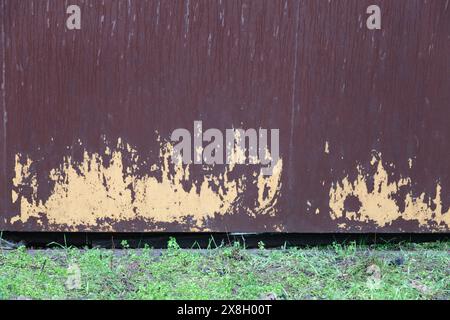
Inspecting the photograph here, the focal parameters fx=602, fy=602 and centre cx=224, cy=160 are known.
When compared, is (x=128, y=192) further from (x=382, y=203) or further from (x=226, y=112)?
(x=382, y=203)

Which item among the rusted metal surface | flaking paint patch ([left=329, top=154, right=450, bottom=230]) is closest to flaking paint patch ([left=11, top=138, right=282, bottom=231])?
the rusted metal surface

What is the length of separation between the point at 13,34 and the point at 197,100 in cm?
106

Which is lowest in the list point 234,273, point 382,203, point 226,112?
point 234,273

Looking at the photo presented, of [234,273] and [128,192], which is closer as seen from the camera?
[234,273]

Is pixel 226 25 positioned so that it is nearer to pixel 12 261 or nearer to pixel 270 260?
pixel 270 260

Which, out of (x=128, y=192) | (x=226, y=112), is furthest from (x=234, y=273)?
(x=226, y=112)

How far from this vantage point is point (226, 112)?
11.0 feet

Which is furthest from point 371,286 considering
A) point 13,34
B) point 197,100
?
point 13,34

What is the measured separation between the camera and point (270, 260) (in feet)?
10.9

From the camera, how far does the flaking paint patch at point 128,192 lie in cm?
337

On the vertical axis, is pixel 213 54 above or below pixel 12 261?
above

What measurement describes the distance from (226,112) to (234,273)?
883mm

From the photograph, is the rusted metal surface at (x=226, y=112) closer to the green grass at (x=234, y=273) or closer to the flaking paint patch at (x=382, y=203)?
the flaking paint patch at (x=382, y=203)

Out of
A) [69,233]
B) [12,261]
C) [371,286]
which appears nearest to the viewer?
[371,286]
